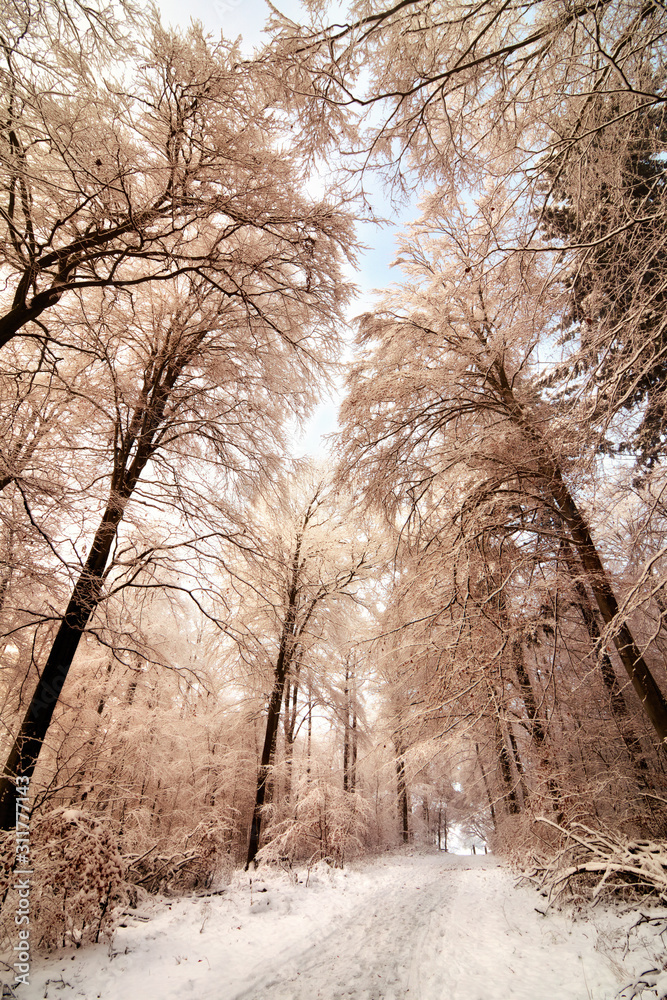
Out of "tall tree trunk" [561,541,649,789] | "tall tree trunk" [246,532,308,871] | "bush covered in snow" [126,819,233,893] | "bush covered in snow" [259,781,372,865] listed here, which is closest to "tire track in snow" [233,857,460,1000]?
"bush covered in snow" [259,781,372,865]

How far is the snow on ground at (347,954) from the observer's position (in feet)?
10.2

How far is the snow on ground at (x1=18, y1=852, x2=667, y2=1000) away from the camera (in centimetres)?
312

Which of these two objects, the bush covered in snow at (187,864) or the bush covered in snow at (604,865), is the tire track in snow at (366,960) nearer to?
the bush covered in snow at (604,865)

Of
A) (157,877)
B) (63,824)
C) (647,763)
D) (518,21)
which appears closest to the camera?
(518,21)

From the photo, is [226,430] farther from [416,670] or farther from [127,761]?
[127,761]

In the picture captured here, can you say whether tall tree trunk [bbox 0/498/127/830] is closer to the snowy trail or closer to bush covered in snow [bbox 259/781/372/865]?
the snowy trail

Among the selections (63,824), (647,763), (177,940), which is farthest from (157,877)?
(647,763)

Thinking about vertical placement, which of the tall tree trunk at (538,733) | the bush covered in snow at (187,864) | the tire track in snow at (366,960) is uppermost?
the tall tree trunk at (538,733)

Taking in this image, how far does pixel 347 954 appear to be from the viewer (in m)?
3.94

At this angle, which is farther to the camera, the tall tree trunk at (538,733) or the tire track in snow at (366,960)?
the tall tree trunk at (538,733)

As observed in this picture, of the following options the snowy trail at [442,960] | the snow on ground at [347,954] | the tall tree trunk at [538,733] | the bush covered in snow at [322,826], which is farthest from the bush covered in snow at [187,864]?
the tall tree trunk at [538,733]

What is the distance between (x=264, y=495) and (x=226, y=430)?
3.45 ft

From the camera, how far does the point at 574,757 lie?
5762 mm

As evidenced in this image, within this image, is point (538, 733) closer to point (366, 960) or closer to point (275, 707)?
point (366, 960)
